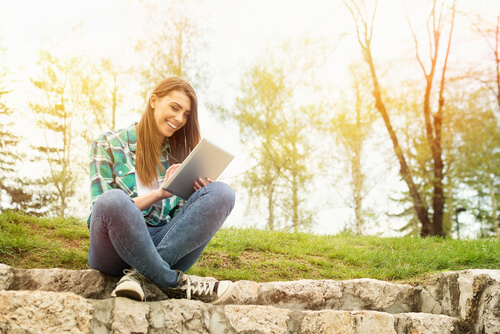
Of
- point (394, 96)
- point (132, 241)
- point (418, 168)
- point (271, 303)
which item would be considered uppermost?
point (394, 96)

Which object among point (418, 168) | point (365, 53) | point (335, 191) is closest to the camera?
point (365, 53)

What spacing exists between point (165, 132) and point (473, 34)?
1075 cm

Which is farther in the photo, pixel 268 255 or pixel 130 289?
pixel 268 255

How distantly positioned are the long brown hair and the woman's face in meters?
0.03

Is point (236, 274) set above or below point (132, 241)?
below

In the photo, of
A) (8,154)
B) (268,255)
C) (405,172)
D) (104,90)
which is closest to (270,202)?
(405,172)

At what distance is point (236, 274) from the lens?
3.36m

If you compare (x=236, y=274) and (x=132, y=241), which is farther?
(x=236, y=274)

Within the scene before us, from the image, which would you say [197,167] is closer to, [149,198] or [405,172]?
[149,198]

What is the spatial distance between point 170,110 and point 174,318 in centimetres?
127

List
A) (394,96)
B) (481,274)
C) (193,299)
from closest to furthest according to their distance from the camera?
(193,299), (481,274), (394,96)

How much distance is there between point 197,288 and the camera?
225cm

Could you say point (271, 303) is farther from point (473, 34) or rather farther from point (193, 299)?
point (473, 34)

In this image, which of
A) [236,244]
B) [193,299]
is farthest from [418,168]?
[193,299]
